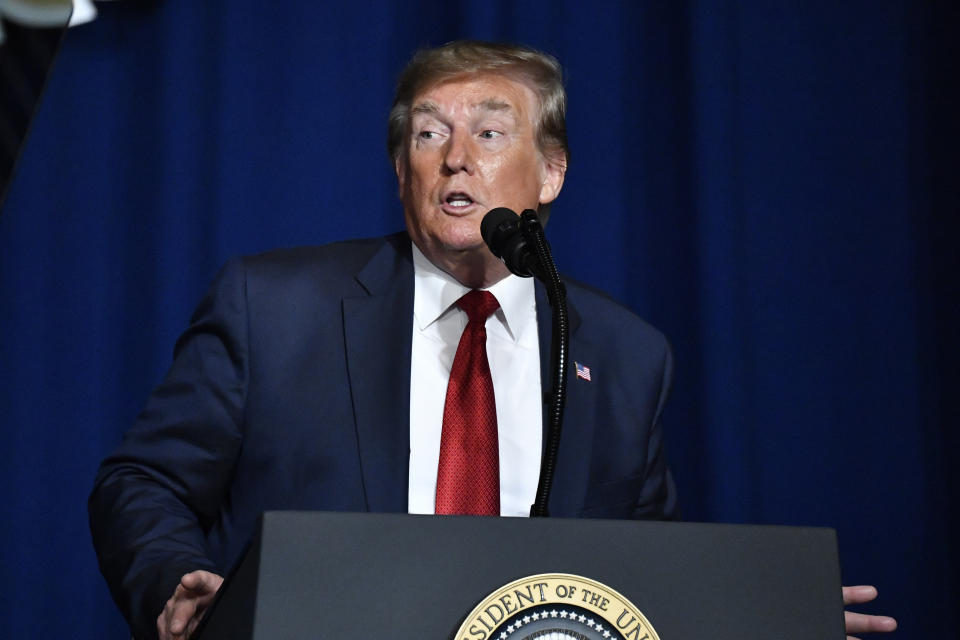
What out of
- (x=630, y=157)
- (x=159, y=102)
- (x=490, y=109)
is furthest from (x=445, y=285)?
(x=159, y=102)

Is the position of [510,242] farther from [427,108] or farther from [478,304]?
[427,108]

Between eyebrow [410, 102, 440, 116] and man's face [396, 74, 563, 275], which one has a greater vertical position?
eyebrow [410, 102, 440, 116]

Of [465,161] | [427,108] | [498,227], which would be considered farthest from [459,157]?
[498,227]

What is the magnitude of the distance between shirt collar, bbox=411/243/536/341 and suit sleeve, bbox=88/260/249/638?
0.26m

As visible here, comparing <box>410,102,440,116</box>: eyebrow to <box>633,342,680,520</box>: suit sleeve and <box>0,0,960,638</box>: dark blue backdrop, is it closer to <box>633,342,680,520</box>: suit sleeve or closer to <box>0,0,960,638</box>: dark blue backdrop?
<box>633,342,680,520</box>: suit sleeve

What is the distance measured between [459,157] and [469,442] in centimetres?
44

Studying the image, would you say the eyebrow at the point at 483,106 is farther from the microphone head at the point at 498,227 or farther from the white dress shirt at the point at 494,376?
the microphone head at the point at 498,227


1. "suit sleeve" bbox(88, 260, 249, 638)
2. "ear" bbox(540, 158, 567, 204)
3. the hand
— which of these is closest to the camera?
the hand

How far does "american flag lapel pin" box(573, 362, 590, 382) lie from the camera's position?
1588mm

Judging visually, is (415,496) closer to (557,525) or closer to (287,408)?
(287,408)

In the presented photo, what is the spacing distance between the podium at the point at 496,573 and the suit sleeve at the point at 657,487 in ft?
2.85

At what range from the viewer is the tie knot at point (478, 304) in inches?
63.4

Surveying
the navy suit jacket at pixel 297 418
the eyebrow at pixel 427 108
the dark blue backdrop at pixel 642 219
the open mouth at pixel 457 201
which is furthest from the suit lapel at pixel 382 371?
the dark blue backdrop at pixel 642 219

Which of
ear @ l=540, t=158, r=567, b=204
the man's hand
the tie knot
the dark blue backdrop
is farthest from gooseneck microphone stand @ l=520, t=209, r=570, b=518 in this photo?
the dark blue backdrop
